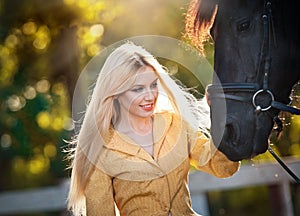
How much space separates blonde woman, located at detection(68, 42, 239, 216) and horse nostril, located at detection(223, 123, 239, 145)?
0.13 meters

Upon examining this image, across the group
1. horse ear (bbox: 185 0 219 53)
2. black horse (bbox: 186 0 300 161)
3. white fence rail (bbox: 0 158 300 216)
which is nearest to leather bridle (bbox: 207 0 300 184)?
black horse (bbox: 186 0 300 161)

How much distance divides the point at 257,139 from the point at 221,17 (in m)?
0.49

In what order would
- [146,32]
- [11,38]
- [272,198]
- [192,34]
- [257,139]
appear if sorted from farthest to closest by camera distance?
1. [11,38]
2. [146,32]
3. [272,198]
4. [192,34]
5. [257,139]

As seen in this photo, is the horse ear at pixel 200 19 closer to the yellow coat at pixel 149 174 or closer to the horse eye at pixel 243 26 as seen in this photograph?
the horse eye at pixel 243 26

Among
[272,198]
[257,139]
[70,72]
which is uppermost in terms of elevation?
[70,72]

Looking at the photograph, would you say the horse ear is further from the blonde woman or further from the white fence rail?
the white fence rail

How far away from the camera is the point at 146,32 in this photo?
6684mm

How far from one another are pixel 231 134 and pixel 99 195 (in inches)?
22.1

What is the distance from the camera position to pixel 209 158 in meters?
2.97

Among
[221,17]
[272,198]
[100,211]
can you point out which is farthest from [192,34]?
[272,198]

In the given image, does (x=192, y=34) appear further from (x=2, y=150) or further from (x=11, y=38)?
(x=2, y=150)

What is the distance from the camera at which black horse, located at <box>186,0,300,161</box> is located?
2.82 metres

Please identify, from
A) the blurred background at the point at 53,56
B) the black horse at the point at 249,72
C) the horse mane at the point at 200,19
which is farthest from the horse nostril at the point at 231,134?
the blurred background at the point at 53,56

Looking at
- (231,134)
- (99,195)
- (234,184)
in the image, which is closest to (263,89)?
(231,134)
